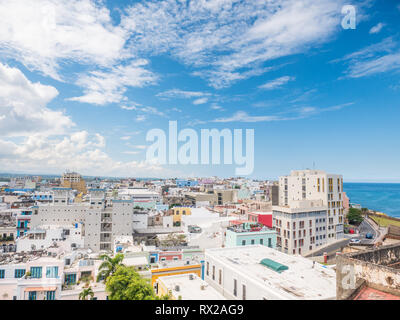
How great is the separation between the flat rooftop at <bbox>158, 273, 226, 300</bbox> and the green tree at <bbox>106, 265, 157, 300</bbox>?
2.50 ft

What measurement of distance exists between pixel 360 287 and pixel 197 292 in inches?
201

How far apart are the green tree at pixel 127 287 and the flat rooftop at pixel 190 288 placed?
761mm

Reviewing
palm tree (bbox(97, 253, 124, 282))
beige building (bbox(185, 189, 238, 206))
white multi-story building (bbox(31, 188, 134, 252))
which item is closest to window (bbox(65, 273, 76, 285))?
palm tree (bbox(97, 253, 124, 282))

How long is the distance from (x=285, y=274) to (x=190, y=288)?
329cm

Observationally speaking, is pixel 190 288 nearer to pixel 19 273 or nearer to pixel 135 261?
pixel 135 261

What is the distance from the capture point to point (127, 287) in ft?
30.4

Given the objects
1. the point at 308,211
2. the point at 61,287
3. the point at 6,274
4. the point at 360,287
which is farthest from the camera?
the point at 308,211

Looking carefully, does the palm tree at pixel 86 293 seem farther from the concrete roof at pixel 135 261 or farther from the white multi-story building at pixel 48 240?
the white multi-story building at pixel 48 240

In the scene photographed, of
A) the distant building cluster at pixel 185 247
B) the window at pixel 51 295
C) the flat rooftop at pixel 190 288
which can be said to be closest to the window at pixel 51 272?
the distant building cluster at pixel 185 247

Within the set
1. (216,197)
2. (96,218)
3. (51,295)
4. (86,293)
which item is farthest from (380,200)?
(51,295)

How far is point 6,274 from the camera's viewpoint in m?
12.0
